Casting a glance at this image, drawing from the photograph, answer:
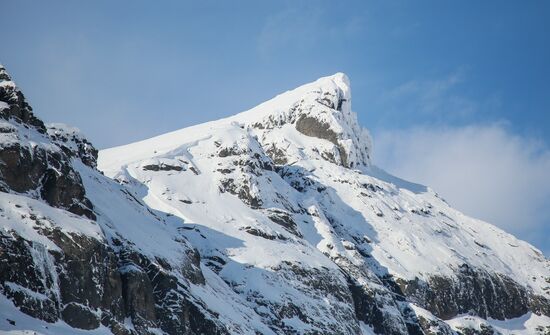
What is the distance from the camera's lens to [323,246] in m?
153

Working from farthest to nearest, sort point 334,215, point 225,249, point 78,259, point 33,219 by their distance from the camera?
point 334,215, point 225,249, point 78,259, point 33,219

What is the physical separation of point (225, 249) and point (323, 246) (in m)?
27.7

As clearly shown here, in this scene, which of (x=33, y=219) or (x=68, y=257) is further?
(x=68, y=257)

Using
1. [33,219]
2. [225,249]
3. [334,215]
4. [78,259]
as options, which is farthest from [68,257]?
[334,215]

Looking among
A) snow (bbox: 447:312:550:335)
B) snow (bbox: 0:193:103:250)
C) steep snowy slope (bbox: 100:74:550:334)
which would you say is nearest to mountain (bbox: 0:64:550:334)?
snow (bbox: 0:193:103:250)

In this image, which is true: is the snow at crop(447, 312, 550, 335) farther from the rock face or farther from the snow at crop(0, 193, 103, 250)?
the snow at crop(0, 193, 103, 250)

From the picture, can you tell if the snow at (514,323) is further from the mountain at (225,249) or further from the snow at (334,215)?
the snow at (334,215)

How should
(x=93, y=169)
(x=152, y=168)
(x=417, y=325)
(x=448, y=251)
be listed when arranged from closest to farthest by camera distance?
(x=93, y=169)
(x=417, y=325)
(x=152, y=168)
(x=448, y=251)

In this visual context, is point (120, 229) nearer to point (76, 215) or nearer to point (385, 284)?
point (76, 215)

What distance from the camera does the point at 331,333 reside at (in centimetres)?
12169

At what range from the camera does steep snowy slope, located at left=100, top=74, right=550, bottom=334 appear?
5113 inches


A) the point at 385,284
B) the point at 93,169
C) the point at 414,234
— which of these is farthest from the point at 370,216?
the point at 93,169

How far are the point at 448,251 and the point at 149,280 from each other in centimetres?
10281

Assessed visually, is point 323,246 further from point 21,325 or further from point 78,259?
point 21,325
